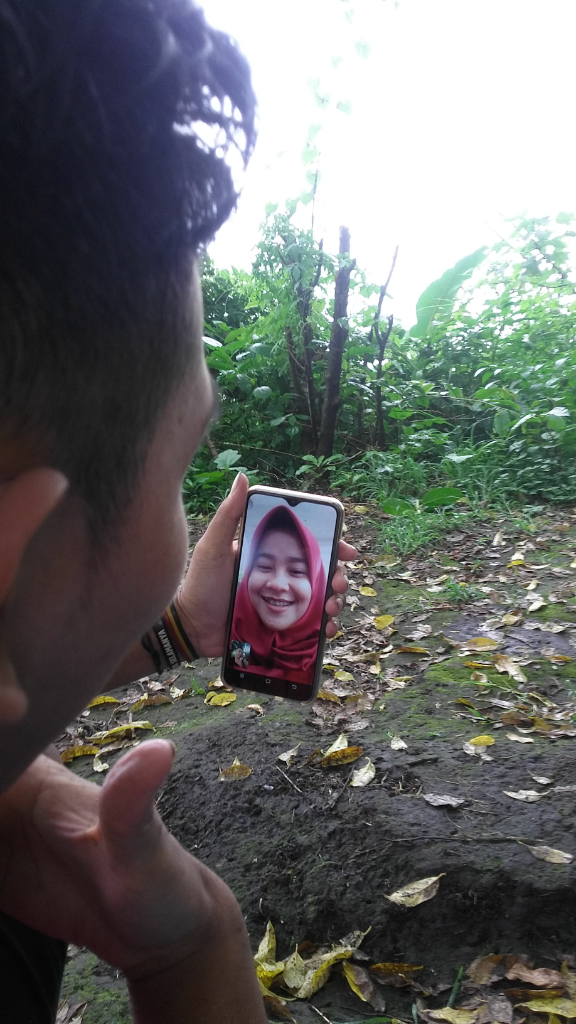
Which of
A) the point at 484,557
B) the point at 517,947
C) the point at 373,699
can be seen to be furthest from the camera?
the point at 484,557

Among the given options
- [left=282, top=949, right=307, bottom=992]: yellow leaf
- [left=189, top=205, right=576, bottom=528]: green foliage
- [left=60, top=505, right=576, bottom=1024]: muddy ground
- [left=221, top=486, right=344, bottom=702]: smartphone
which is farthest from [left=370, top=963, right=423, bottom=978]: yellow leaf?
[left=189, top=205, right=576, bottom=528]: green foliage

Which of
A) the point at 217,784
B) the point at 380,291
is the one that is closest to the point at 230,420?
the point at 380,291

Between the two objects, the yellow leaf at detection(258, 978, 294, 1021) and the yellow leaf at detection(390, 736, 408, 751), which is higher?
the yellow leaf at detection(390, 736, 408, 751)

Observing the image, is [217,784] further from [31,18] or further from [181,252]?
[31,18]

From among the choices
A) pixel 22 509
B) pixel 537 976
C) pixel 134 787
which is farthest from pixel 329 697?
pixel 22 509

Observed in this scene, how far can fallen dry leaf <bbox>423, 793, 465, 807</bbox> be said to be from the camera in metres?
1.62

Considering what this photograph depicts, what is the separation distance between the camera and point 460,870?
1423 mm

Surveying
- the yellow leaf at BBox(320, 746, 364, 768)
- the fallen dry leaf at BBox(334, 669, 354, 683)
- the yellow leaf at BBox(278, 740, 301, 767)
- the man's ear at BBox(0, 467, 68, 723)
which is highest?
the man's ear at BBox(0, 467, 68, 723)

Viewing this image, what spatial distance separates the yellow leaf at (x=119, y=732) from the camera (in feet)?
7.20

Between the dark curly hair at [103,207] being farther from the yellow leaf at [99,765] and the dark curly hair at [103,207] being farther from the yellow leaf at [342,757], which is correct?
the yellow leaf at [99,765]

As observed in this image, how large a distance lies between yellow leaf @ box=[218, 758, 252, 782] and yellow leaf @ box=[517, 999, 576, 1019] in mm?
865

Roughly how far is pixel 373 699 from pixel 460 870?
2.74 feet

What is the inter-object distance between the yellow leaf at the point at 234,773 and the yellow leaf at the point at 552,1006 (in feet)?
2.84

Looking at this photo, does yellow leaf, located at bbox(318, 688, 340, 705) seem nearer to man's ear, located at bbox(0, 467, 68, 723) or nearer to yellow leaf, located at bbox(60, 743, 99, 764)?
yellow leaf, located at bbox(60, 743, 99, 764)
